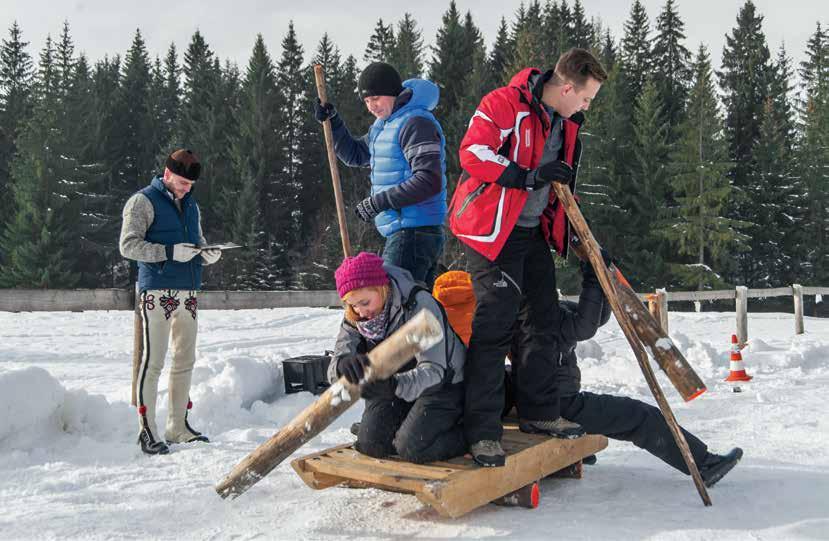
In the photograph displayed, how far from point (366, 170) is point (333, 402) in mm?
40665

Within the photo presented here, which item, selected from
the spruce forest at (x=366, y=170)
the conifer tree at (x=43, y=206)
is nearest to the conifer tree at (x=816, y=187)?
the spruce forest at (x=366, y=170)

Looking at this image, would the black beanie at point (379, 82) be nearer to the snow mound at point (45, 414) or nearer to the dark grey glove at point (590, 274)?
the dark grey glove at point (590, 274)

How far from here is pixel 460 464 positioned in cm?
338

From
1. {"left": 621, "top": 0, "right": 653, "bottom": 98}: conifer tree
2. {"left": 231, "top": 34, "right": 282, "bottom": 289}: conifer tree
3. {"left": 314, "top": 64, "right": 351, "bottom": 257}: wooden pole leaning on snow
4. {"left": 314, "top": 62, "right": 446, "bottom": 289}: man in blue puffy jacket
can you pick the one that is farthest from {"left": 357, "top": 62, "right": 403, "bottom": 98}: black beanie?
{"left": 621, "top": 0, "right": 653, "bottom": 98}: conifer tree

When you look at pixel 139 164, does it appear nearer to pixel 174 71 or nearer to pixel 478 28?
pixel 174 71

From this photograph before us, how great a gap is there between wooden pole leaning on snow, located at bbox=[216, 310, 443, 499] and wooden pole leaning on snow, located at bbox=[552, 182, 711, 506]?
3.65ft

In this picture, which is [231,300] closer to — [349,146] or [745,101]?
[349,146]

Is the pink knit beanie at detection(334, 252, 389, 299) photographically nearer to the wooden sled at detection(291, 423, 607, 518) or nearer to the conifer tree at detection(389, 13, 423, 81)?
the wooden sled at detection(291, 423, 607, 518)

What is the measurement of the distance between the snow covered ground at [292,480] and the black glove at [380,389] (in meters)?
0.54

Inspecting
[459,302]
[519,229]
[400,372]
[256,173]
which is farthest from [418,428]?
[256,173]

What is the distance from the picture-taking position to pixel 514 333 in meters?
3.88

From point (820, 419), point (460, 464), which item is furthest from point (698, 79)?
point (460, 464)

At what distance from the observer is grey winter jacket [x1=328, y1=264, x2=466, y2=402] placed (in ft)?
10.9

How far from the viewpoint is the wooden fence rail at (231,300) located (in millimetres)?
13328
